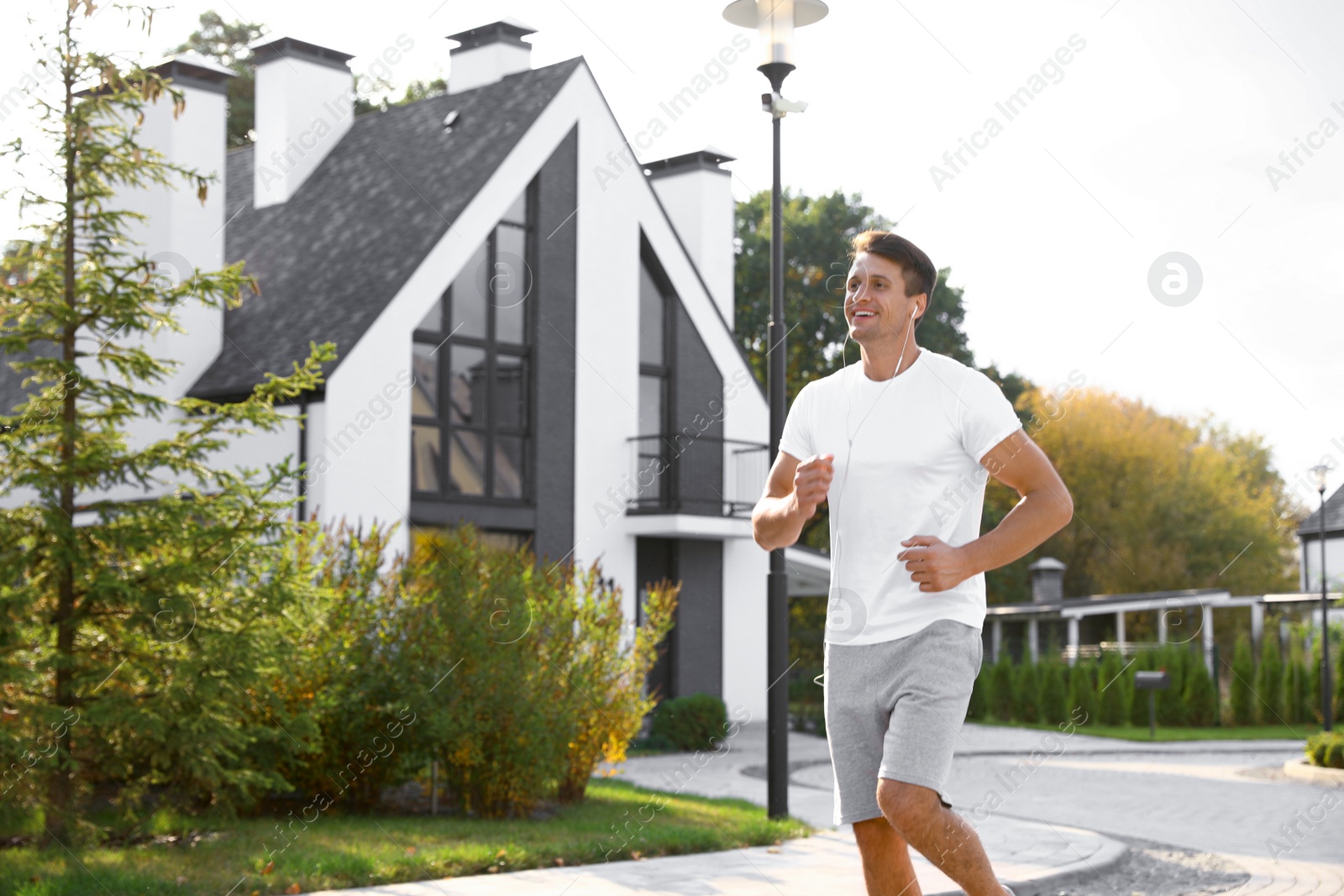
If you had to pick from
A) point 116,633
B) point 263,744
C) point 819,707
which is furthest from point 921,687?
point 819,707

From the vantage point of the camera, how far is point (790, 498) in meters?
3.87

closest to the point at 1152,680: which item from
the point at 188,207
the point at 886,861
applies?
the point at 188,207

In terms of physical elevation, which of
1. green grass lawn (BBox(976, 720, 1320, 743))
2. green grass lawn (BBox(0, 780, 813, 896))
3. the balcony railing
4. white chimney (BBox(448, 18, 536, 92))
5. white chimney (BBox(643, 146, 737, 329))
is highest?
white chimney (BBox(448, 18, 536, 92))

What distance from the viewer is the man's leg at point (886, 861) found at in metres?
3.88

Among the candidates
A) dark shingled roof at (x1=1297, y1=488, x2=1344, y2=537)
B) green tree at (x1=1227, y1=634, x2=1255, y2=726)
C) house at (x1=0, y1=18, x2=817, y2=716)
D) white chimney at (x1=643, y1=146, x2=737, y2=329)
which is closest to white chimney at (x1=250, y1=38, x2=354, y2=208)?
house at (x1=0, y1=18, x2=817, y2=716)

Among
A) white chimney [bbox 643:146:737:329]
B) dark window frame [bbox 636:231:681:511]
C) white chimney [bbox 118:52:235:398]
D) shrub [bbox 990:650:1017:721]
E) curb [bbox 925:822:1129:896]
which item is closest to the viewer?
curb [bbox 925:822:1129:896]

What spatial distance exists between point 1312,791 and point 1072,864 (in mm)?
8508

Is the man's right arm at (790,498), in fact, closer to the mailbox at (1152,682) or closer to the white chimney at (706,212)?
the white chimney at (706,212)

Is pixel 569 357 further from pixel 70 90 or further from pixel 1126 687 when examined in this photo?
pixel 1126 687

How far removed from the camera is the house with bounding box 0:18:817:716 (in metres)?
18.2

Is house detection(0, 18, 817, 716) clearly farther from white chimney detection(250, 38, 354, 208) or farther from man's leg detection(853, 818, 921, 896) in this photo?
man's leg detection(853, 818, 921, 896)

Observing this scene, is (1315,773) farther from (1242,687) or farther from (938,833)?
(938,833)

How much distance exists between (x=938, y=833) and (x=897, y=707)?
1.10 ft

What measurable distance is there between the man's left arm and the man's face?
0.47 m
